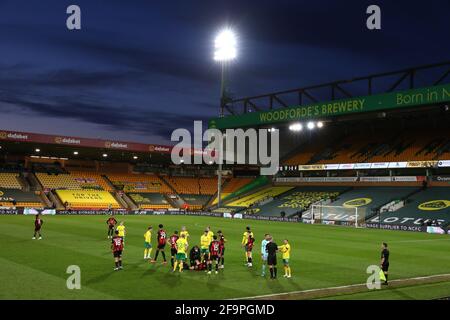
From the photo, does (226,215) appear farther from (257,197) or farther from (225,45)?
(225,45)

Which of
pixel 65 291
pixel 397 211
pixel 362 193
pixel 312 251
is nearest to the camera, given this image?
pixel 65 291

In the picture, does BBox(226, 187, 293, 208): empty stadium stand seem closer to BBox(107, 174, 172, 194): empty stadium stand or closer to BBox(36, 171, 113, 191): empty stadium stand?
BBox(107, 174, 172, 194): empty stadium stand

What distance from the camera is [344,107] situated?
55.9 meters

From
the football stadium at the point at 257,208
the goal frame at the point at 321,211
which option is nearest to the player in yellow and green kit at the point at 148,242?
the football stadium at the point at 257,208

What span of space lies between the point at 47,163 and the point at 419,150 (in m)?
57.4

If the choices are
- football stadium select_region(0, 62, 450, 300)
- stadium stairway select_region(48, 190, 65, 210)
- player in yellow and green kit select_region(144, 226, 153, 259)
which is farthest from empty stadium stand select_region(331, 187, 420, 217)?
stadium stairway select_region(48, 190, 65, 210)

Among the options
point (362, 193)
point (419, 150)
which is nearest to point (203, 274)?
point (362, 193)

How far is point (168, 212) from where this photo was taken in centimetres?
7169

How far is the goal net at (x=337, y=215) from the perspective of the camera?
53312mm

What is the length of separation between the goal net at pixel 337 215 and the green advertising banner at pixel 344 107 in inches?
436

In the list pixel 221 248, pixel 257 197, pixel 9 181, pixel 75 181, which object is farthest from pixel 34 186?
pixel 221 248

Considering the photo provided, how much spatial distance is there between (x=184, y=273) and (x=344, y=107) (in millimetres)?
40052

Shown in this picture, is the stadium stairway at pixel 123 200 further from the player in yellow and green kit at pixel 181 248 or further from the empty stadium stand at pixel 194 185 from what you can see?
the player in yellow and green kit at pixel 181 248
